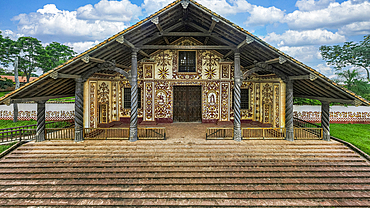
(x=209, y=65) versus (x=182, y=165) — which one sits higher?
(x=209, y=65)

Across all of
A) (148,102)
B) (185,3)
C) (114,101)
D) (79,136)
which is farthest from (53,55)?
(185,3)

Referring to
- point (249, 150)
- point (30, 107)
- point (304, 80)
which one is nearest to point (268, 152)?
point (249, 150)

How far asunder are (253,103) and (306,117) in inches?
233

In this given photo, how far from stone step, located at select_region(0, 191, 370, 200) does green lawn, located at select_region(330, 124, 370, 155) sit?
17.8ft

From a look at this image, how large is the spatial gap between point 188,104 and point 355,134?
1215 centimetres

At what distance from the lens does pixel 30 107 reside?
1731 centimetres

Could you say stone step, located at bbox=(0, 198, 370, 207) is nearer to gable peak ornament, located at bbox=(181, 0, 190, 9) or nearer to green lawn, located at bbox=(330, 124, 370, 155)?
green lawn, located at bbox=(330, 124, 370, 155)

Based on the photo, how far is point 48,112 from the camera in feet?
50.9

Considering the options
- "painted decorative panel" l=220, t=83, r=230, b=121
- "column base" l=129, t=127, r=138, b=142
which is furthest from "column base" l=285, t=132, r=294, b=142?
"column base" l=129, t=127, r=138, b=142

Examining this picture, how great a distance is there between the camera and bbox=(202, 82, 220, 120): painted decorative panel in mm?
13539

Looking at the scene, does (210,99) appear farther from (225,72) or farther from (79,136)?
(79,136)

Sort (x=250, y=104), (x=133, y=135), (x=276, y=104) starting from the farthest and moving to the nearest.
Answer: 1. (x=250, y=104)
2. (x=276, y=104)
3. (x=133, y=135)

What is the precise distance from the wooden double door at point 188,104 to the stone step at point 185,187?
7.75 metres

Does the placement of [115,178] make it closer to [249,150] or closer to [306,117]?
[249,150]
